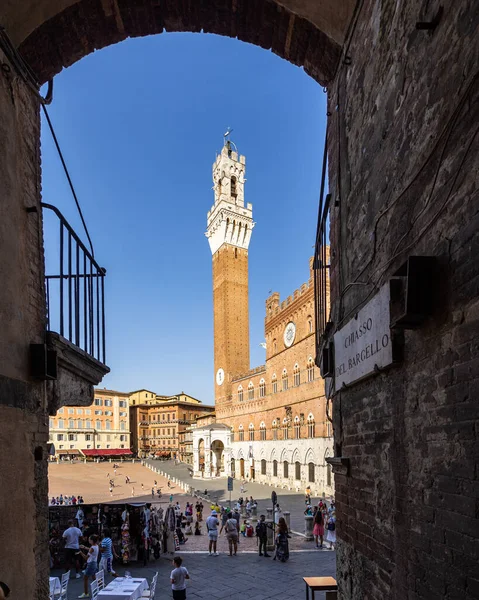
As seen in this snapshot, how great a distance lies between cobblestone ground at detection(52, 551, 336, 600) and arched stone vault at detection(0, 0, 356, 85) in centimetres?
969

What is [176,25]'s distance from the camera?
613cm

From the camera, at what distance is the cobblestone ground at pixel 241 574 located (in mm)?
10062

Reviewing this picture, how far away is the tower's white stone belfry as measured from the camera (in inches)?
2153

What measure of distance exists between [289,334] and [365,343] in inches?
1286

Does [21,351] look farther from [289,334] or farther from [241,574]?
[289,334]

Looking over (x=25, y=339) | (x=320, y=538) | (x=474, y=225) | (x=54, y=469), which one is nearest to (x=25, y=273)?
(x=25, y=339)

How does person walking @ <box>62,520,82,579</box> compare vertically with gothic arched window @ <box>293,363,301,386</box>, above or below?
below

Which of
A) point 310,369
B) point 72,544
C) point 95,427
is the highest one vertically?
point 310,369

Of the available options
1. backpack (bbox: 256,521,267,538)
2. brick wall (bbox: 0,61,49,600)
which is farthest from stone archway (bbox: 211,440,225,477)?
brick wall (bbox: 0,61,49,600)

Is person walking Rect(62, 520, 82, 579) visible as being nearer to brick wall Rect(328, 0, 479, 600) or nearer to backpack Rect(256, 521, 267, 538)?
A: backpack Rect(256, 521, 267, 538)

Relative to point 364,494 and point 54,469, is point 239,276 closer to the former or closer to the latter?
point 54,469

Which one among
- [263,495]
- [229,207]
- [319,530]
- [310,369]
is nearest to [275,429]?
[263,495]

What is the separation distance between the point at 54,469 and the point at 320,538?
46.6 meters

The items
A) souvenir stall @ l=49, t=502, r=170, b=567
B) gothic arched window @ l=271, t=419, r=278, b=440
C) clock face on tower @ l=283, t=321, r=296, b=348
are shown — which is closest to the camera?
souvenir stall @ l=49, t=502, r=170, b=567
